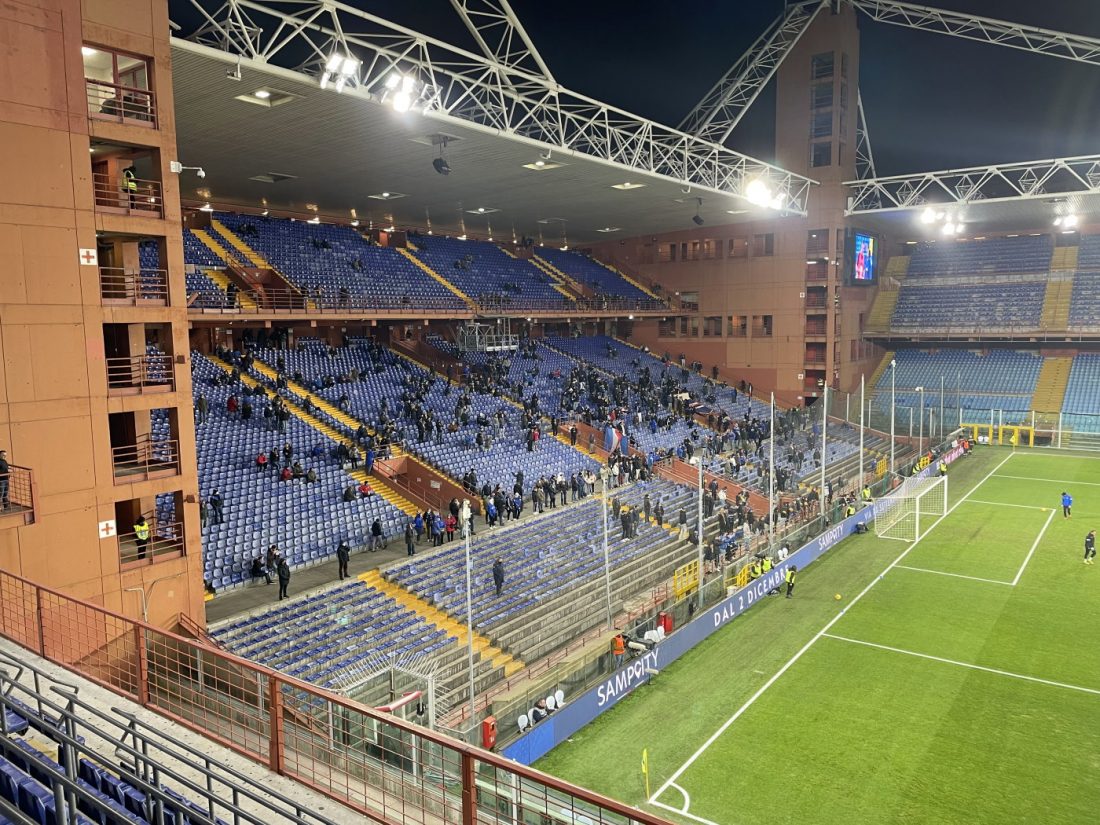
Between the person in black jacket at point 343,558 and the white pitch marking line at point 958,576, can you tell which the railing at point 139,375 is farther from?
the white pitch marking line at point 958,576

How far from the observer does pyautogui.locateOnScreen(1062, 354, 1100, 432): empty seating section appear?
52312mm

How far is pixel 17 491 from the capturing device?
47.7ft

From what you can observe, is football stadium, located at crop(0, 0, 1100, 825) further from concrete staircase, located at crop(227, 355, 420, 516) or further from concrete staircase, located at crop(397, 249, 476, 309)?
concrete staircase, located at crop(397, 249, 476, 309)

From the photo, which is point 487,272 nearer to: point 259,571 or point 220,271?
point 220,271

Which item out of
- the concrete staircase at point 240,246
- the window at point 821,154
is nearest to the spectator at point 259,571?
the concrete staircase at point 240,246

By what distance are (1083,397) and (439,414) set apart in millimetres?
43774

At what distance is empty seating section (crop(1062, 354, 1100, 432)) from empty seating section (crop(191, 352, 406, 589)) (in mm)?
46496

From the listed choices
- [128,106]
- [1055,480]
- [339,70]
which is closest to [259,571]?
[128,106]

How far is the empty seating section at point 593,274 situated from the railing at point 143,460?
41158 millimetres

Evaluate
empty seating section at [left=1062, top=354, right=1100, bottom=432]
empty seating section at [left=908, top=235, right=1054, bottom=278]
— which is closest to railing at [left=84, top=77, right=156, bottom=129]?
empty seating section at [left=1062, top=354, right=1100, bottom=432]

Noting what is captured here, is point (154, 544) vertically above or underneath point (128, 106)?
underneath

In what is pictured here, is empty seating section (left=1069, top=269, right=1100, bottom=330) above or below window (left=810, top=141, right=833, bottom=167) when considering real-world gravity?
below

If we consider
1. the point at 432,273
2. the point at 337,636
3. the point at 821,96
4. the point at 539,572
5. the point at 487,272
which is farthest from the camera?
the point at 821,96

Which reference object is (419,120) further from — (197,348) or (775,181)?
(775,181)
